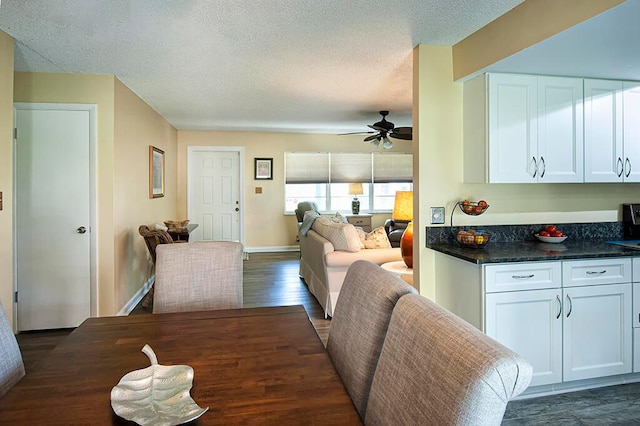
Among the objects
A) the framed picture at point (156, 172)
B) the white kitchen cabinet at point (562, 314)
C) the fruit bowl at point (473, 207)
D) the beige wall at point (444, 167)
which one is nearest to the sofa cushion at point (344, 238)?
the beige wall at point (444, 167)

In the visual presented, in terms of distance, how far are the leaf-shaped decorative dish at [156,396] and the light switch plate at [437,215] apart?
2.19 m

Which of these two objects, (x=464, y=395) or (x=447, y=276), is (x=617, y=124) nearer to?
(x=447, y=276)

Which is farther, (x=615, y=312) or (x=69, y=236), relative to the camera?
(x=69, y=236)

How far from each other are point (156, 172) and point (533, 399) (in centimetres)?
495

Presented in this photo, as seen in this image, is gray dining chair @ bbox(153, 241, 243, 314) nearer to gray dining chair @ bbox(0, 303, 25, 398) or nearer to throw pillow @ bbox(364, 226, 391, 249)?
gray dining chair @ bbox(0, 303, 25, 398)

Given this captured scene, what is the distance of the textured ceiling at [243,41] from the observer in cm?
234

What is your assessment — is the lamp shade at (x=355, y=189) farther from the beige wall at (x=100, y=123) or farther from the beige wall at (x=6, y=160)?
the beige wall at (x=6, y=160)

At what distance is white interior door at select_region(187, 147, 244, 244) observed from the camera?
7.30 metres

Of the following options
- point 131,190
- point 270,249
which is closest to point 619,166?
point 131,190

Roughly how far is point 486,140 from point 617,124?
40.2 inches

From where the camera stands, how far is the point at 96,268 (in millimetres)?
3627

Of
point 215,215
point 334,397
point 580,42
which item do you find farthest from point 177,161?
point 334,397

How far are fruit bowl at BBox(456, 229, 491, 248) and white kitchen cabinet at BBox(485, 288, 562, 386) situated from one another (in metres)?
0.41

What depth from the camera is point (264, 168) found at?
7477mm
